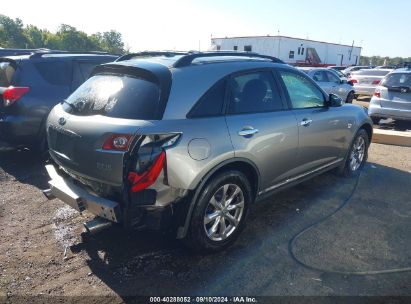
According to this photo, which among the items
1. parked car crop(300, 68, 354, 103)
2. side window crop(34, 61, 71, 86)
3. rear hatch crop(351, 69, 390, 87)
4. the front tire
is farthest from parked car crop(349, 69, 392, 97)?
the front tire

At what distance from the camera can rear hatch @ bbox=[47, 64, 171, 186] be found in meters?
2.72

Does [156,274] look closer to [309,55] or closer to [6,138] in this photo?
[6,138]

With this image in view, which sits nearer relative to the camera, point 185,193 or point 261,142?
point 185,193

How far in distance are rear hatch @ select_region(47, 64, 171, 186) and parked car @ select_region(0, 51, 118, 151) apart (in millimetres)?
2214

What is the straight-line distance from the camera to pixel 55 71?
18.7 ft

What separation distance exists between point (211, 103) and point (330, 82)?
1133cm

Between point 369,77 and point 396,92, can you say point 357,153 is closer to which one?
point 396,92

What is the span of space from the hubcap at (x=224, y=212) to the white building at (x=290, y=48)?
3462 centimetres

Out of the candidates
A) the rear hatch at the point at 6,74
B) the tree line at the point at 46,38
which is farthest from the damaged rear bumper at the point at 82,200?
the tree line at the point at 46,38

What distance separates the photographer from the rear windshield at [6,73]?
5438 mm

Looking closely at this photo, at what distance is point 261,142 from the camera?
3449 mm

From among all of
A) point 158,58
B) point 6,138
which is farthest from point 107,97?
point 6,138

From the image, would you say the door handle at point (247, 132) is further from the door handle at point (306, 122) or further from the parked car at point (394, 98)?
the parked car at point (394, 98)

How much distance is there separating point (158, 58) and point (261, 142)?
135cm
